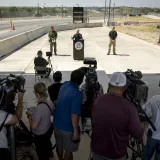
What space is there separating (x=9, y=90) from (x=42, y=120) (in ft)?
2.44

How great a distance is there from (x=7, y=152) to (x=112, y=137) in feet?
5.36

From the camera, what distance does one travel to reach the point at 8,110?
3.39m

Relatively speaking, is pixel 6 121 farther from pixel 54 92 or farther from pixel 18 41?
pixel 18 41

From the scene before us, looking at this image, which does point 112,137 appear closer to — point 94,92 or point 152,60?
point 94,92

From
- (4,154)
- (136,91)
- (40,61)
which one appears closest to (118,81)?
(136,91)

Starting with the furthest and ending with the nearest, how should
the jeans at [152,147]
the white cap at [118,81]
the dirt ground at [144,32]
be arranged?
the dirt ground at [144,32] → the jeans at [152,147] → the white cap at [118,81]

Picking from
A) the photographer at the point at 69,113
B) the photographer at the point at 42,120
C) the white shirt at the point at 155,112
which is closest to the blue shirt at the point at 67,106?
the photographer at the point at 69,113

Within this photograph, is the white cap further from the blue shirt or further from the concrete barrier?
the concrete barrier

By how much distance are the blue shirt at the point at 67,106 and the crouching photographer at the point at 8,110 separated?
0.55 metres

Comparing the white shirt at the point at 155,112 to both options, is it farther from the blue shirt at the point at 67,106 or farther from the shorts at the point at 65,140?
the shorts at the point at 65,140

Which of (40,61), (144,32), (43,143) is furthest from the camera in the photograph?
(144,32)

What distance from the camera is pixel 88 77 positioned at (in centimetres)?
401

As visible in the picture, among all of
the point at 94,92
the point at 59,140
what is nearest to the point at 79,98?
the point at 94,92

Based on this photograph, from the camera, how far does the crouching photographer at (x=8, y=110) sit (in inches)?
126
